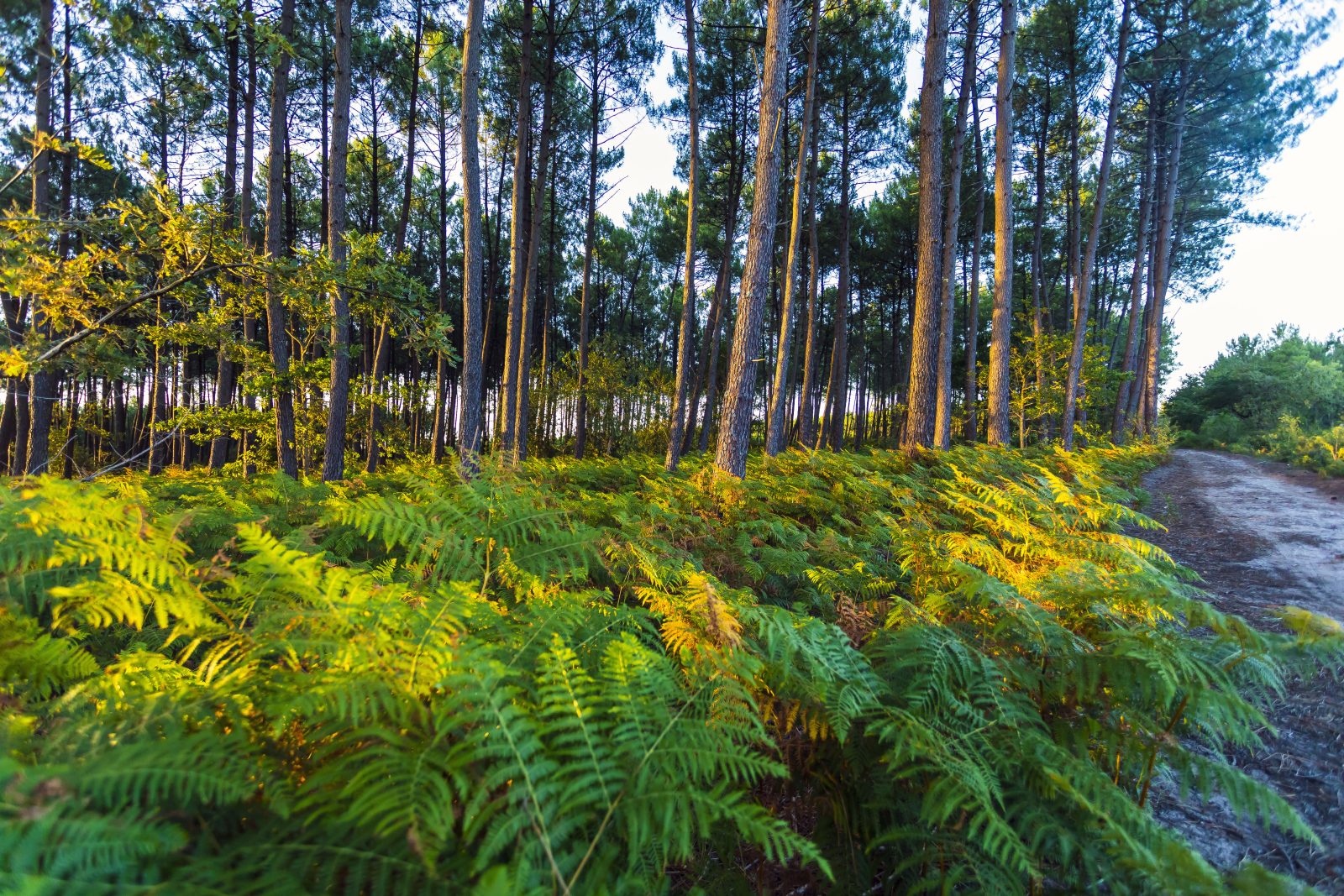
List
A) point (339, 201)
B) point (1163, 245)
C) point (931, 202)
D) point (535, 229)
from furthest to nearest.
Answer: point (1163, 245), point (535, 229), point (931, 202), point (339, 201)

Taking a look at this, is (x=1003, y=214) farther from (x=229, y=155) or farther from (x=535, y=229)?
(x=229, y=155)

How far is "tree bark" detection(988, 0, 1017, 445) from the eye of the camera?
10047mm

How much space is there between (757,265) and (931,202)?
12.9ft

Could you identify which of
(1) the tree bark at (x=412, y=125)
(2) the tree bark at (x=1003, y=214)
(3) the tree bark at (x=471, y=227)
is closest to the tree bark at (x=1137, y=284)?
Answer: (2) the tree bark at (x=1003, y=214)

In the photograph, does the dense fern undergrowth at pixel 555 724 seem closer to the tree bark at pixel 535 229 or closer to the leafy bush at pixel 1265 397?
the tree bark at pixel 535 229

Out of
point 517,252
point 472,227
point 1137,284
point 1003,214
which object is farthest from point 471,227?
point 1137,284

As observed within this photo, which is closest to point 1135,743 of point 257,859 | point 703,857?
point 703,857

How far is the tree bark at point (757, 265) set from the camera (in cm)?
684

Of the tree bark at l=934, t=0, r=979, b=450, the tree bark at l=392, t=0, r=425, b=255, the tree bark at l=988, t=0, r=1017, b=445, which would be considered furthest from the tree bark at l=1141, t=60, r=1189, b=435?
the tree bark at l=392, t=0, r=425, b=255

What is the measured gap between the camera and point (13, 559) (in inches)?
63.2

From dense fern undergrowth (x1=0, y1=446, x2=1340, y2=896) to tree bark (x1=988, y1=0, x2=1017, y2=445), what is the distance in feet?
29.7

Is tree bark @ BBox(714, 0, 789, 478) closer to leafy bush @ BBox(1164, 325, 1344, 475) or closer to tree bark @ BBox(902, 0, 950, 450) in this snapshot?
tree bark @ BBox(902, 0, 950, 450)

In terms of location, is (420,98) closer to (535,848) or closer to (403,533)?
(403,533)

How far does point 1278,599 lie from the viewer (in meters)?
4.41
